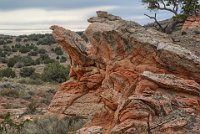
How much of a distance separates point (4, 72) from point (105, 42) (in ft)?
78.7

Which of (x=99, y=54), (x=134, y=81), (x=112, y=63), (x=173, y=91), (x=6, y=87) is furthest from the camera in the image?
(x=6, y=87)

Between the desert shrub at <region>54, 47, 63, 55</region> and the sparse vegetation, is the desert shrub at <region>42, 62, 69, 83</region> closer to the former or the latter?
the sparse vegetation

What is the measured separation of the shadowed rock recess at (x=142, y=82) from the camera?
32.2ft

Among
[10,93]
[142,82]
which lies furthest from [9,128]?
[10,93]

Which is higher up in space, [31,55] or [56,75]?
[56,75]

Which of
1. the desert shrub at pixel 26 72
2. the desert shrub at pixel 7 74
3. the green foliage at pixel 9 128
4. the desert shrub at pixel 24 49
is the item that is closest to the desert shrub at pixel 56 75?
the desert shrub at pixel 7 74

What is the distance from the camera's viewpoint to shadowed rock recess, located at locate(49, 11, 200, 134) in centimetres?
982

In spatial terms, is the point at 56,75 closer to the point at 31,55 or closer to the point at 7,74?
the point at 7,74

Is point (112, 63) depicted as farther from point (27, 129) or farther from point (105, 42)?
point (27, 129)

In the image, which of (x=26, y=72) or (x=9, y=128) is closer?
(x=9, y=128)

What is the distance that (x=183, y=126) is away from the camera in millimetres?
9562

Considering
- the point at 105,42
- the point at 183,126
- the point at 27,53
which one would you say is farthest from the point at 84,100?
the point at 27,53

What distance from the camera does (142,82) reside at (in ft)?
34.6

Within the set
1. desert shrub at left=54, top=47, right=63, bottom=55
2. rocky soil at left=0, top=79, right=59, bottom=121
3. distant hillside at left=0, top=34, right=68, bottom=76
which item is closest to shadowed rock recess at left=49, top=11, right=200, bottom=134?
rocky soil at left=0, top=79, right=59, bottom=121
